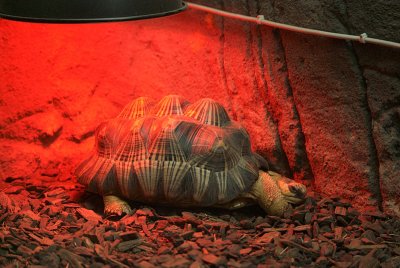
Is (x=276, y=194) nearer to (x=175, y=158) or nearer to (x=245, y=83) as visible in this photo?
(x=175, y=158)

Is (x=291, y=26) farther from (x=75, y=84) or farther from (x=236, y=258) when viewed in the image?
(x=75, y=84)

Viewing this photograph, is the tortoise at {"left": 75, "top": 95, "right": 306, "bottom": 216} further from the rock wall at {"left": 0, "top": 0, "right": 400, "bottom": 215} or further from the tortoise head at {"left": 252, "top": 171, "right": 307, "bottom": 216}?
the rock wall at {"left": 0, "top": 0, "right": 400, "bottom": 215}

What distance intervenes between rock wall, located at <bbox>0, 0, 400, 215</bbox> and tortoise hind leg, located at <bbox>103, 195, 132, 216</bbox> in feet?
1.97

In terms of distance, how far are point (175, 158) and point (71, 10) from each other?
1.13 meters

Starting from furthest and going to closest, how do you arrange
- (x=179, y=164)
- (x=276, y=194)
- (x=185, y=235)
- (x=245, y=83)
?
1. (x=245, y=83)
2. (x=276, y=194)
3. (x=179, y=164)
4. (x=185, y=235)

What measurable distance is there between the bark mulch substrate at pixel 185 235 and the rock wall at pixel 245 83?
0.27 metres

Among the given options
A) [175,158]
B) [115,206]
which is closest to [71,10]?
[175,158]

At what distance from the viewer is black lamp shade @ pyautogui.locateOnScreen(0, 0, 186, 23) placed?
84.0 inches

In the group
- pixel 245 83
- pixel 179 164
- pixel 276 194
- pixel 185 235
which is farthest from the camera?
pixel 245 83

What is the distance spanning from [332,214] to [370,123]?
0.50m

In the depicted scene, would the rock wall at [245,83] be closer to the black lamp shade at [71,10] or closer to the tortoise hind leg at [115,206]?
the tortoise hind leg at [115,206]

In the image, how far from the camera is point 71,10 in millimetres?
2135

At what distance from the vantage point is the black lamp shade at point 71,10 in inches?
84.0

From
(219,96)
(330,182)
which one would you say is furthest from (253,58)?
(330,182)
